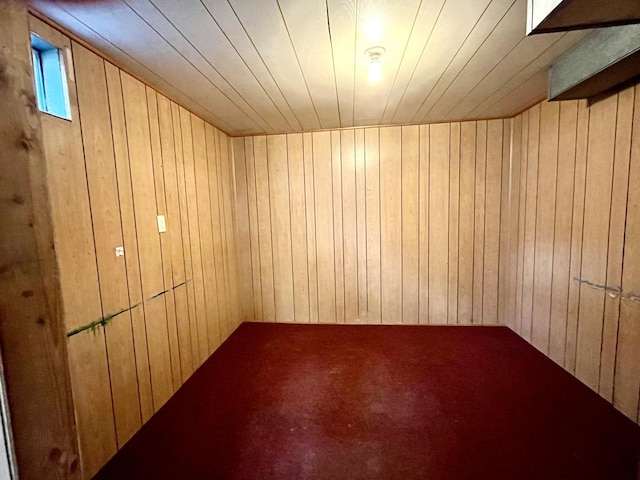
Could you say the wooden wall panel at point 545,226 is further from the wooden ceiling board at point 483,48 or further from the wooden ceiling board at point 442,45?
the wooden ceiling board at point 442,45

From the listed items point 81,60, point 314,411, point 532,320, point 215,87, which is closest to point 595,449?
point 532,320

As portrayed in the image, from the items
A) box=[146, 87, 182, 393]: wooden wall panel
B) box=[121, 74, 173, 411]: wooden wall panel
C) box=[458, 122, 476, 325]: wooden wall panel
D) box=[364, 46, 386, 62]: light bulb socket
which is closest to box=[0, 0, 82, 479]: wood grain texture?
box=[121, 74, 173, 411]: wooden wall panel

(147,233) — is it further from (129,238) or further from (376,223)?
(376,223)

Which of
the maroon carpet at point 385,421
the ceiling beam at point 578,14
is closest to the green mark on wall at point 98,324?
the maroon carpet at point 385,421

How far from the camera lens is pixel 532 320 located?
254 cm

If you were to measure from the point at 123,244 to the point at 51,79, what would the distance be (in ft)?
2.83

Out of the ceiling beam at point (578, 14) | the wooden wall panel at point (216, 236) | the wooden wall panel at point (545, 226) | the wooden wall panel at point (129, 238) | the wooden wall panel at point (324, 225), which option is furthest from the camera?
the wooden wall panel at point (324, 225)

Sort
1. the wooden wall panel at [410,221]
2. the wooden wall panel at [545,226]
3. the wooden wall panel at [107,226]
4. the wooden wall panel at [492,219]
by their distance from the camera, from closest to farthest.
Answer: the wooden wall panel at [107,226] < the wooden wall panel at [545,226] < the wooden wall panel at [492,219] < the wooden wall panel at [410,221]

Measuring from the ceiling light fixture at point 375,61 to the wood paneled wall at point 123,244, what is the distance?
1464 millimetres

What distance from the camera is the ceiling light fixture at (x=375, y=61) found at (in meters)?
1.51

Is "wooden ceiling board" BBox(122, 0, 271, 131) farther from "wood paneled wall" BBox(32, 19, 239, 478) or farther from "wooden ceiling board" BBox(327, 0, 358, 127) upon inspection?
"wooden ceiling board" BBox(327, 0, 358, 127)

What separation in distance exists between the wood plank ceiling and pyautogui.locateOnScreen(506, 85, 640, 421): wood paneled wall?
17.9 inches

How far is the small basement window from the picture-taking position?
1272 mm

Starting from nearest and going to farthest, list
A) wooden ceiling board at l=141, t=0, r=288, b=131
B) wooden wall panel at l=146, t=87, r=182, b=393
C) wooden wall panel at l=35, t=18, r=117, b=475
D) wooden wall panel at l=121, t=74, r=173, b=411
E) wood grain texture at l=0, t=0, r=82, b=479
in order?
1. wood grain texture at l=0, t=0, r=82, b=479
2. wooden ceiling board at l=141, t=0, r=288, b=131
3. wooden wall panel at l=35, t=18, r=117, b=475
4. wooden wall panel at l=121, t=74, r=173, b=411
5. wooden wall panel at l=146, t=87, r=182, b=393
